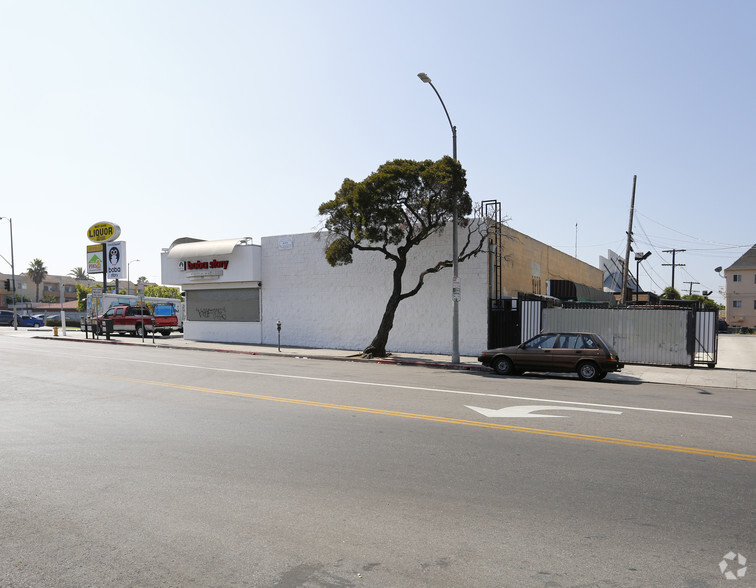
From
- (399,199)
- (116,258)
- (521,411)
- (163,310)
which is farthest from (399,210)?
(116,258)

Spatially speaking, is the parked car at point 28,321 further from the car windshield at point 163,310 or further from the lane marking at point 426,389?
the lane marking at point 426,389

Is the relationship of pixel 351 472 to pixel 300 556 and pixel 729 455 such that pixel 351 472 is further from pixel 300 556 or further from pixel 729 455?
pixel 729 455

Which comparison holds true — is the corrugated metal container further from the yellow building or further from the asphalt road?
the asphalt road

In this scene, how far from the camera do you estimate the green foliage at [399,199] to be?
20.5 meters

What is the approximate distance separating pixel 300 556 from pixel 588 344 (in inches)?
525

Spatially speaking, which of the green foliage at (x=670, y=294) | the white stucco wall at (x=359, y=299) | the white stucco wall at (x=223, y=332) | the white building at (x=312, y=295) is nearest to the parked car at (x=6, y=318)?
the white building at (x=312, y=295)

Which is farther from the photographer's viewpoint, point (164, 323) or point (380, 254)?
point (164, 323)

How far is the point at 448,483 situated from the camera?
18.9ft

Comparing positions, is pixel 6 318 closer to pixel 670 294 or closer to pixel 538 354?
pixel 538 354

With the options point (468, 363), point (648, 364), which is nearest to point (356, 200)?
point (468, 363)

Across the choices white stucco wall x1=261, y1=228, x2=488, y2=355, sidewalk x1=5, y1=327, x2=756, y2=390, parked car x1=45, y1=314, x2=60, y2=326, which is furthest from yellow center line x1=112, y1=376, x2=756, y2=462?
parked car x1=45, y1=314, x2=60, y2=326

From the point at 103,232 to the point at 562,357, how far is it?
1638 inches

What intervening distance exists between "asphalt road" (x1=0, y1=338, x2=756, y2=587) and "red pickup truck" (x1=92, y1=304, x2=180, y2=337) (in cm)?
2678

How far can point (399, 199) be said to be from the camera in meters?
21.2
